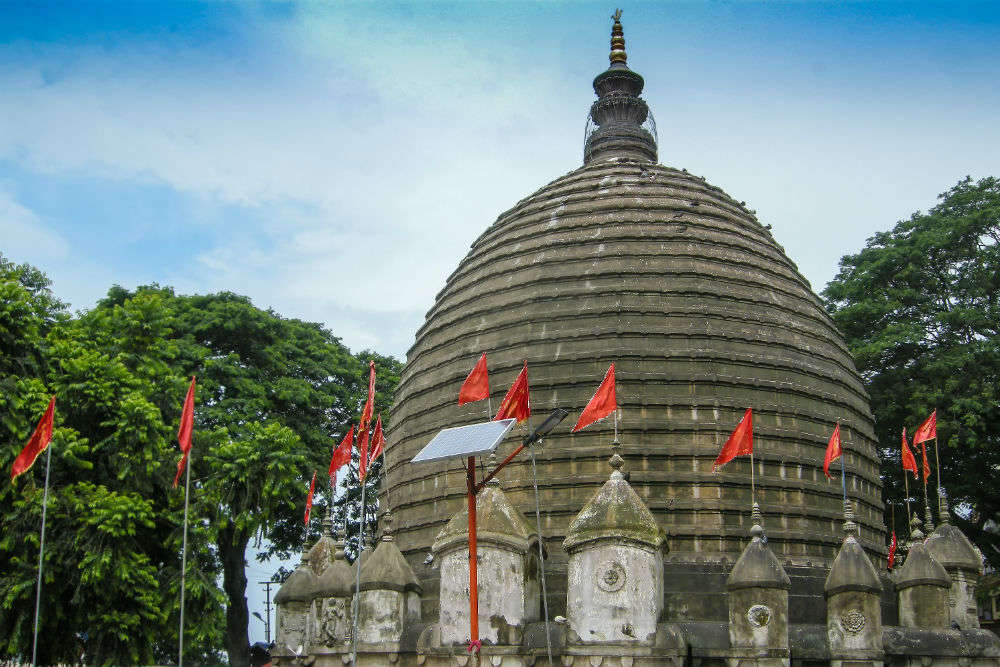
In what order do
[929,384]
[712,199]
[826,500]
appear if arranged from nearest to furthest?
[826,500]
[712,199]
[929,384]

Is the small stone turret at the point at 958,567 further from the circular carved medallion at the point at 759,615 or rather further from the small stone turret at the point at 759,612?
the circular carved medallion at the point at 759,615

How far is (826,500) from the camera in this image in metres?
16.2

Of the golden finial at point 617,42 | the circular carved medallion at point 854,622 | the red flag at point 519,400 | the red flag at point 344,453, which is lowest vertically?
the circular carved medallion at point 854,622

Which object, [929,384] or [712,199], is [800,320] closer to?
[712,199]

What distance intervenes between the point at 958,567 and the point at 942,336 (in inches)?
392

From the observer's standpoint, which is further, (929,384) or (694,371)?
(929,384)

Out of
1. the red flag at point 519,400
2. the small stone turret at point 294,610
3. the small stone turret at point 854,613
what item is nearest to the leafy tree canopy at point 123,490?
the small stone turret at point 294,610

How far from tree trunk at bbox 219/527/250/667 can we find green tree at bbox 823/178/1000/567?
15.0m

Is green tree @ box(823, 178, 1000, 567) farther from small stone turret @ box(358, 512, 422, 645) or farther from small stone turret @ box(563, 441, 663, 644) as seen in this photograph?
small stone turret @ box(358, 512, 422, 645)

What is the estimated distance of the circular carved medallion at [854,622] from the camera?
13180mm

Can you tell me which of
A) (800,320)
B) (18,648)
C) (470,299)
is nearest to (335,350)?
(470,299)

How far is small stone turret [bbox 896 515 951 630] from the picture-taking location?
46.6 ft

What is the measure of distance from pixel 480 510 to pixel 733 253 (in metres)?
7.61

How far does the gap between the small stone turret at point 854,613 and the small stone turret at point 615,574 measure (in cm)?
225
